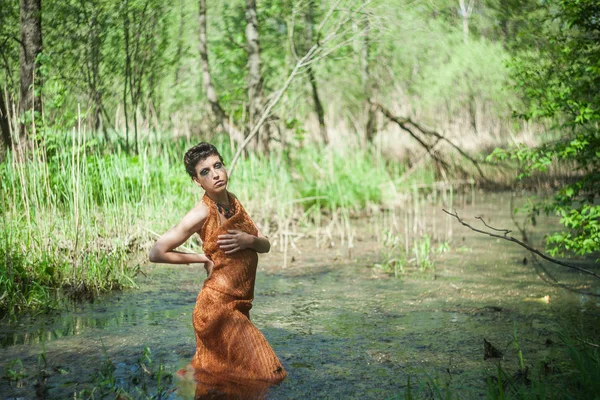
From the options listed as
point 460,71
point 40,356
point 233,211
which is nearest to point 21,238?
point 40,356

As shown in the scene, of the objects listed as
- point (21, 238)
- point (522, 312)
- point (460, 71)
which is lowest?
point (522, 312)

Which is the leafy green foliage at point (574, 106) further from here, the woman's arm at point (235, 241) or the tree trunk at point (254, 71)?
the tree trunk at point (254, 71)

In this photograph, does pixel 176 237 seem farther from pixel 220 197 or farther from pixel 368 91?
pixel 368 91

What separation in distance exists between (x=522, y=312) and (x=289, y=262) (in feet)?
9.30

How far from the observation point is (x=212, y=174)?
3455mm

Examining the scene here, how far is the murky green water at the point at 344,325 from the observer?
362 centimetres

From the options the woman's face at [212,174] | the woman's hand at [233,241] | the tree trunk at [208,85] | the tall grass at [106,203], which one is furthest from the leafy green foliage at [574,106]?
the tree trunk at [208,85]

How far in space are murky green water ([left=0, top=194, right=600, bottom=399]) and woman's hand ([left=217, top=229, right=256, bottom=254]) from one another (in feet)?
2.56

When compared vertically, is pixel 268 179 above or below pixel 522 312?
above

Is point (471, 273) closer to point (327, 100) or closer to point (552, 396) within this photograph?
point (552, 396)

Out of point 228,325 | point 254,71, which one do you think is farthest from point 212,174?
point 254,71

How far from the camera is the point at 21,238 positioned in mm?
5457

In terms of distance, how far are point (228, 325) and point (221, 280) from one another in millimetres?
244

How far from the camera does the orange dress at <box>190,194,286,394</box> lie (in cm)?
341
